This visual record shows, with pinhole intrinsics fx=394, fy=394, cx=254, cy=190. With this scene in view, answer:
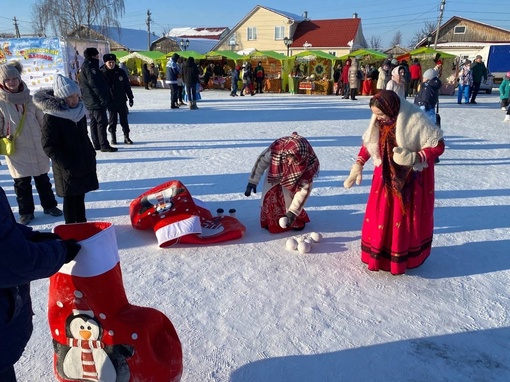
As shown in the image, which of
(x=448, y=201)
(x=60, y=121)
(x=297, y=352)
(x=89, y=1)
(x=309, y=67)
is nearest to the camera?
(x=297, y=352)

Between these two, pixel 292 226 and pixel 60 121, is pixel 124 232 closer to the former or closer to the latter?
pixel 60 121

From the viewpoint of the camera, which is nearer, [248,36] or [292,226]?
[292,226]

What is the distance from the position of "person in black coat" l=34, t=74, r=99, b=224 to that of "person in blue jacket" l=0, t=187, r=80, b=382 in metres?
1.97

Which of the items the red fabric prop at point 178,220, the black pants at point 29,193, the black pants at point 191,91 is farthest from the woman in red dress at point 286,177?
the black pants at point 191,91

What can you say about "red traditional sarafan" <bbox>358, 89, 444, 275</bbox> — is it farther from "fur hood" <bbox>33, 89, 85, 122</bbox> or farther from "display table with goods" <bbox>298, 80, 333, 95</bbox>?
"display table with goods" <bbox>298, 80, 333, 95</bbox>

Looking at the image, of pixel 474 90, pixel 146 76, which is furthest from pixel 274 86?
pixel 474 90

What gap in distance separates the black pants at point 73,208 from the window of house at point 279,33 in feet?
125

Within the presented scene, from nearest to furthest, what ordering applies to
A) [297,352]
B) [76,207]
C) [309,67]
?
[297,352], [76,207], [309,67]

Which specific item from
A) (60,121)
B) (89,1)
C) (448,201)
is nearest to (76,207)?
(60,121)

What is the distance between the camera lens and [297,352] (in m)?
2.24

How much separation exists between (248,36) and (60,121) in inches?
1600

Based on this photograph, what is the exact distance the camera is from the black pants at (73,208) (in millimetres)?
3542

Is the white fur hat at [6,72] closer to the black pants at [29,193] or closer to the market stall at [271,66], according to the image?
the black pants at [29,193]

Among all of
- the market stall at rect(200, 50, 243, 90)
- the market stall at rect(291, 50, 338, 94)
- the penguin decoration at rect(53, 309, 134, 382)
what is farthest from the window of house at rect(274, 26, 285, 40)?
the penguin decoration at rect(53, 309, 134, 382)
